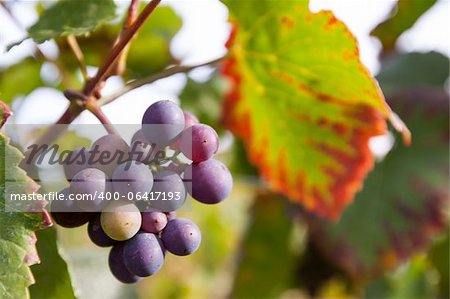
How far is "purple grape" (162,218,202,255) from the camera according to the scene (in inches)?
26.9

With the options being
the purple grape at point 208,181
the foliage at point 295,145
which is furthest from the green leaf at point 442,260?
the purple grape at point 208,181

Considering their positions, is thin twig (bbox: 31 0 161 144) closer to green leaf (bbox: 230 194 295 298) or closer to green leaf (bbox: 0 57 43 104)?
green leaf (bbox: 0 57 43 104)

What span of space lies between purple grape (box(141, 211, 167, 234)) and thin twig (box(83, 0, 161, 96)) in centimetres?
17

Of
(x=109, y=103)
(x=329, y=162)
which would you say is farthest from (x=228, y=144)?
(x=109, y=103)

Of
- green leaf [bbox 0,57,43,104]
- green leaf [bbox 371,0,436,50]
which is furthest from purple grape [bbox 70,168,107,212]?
green leaf [bbox 371,0,436,50]

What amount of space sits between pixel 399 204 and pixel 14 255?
1.01 m

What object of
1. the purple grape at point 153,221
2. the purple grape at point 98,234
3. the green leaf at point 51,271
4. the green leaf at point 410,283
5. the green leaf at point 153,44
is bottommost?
the green leaf at point 410,283

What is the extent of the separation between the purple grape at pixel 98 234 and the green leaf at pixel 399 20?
1.10 m

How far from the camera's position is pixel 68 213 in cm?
71

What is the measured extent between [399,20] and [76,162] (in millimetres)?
1167

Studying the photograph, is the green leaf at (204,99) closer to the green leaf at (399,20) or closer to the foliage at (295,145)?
the foliage at (295,145)

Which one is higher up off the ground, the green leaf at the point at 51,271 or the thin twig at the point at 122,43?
the thin twig at the point at 122,43

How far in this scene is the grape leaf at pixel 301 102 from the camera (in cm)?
93

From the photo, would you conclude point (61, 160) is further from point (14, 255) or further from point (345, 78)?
point (345, 78)
